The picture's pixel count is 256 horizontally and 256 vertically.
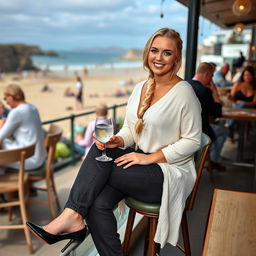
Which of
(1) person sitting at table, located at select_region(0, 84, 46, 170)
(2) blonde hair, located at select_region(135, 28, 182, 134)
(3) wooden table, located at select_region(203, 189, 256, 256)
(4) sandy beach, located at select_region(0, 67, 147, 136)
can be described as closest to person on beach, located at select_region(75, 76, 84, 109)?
(4) sandy beach, located at select_region(0, 67, 147, 136)

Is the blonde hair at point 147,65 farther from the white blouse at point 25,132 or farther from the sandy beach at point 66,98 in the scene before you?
the sandy beach at point 66,98

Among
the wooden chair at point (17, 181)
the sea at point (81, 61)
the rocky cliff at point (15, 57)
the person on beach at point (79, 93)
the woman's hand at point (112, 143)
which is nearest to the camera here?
the woman's hand at point (112, 143)

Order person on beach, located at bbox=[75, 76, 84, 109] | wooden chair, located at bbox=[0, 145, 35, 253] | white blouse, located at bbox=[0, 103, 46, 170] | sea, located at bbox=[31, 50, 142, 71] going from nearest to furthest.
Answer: wooden chair, located at bbox=[0, 145, 35, 253]
white blouse, located at bbox=[0, 103, 46, 170]
person on beach, located at bbox=[75, 76, 84, 109]
sea, located at bbox=[31, 50, 142, 71]

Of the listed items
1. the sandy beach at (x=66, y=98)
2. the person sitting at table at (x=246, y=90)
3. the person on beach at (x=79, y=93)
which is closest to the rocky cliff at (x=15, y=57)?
the sandy beach at (x=66, y=98)

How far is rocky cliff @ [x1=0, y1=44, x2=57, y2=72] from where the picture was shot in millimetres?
37622

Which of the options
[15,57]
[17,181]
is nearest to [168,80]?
[17,181]

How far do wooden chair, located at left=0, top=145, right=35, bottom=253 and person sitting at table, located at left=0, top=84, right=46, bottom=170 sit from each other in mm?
240

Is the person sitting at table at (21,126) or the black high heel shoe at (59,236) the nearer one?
the black high heel shoe at (59,236)

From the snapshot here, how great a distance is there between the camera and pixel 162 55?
140cm

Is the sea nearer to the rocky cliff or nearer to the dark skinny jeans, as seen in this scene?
the rocky cliff

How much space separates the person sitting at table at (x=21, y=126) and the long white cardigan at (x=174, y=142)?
5.34 ft

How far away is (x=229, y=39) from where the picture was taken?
14523 millimetres

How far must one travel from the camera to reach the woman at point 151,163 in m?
1.25

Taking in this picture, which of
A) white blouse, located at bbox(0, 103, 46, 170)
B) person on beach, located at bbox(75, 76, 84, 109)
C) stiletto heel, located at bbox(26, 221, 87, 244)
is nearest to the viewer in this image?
stiletto heel, located at bbox(26, 221, 87, 244)
